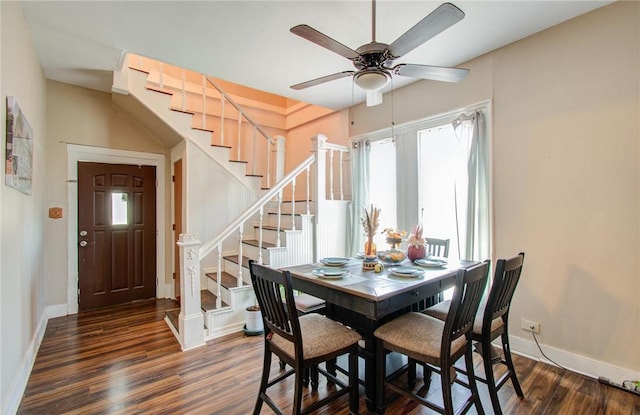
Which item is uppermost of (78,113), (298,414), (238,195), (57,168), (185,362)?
(78,113)

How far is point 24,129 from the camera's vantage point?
88.0 inches

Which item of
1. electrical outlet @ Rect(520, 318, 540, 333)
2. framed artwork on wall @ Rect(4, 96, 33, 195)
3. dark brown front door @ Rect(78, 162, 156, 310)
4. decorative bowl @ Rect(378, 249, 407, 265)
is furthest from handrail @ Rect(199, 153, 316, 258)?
electrical outlet @ Rect(520, 318, 540, 333)

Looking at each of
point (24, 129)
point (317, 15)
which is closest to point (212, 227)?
point (24, 129)

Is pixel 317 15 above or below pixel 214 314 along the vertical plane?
above

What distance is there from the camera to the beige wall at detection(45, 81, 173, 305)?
3.60 meters

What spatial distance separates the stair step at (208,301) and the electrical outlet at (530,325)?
2.87 meters

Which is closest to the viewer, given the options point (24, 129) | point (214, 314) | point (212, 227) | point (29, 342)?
point (24, 129)

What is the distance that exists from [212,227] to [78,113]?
2.16 metres

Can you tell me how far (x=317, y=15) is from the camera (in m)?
2.30

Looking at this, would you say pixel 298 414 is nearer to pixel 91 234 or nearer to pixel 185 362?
pixel 185 362

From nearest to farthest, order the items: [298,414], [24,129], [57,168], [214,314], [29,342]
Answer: [298,414], [24,129], [29,342], [214,314], [57,168]

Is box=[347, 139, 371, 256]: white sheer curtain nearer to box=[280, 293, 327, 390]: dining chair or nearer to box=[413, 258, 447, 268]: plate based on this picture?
box=[413, 258, 447, 268]: plate

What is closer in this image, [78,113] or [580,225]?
[580,225]

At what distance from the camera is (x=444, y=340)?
157cm
